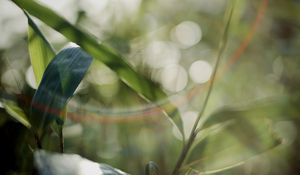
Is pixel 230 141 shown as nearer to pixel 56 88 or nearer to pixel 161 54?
pixel 56 88

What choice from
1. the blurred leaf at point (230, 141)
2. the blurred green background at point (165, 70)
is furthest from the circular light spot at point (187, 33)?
the blurred leaf at point (230, 141)

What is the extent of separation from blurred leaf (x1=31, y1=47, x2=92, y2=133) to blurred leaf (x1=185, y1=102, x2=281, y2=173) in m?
0.15

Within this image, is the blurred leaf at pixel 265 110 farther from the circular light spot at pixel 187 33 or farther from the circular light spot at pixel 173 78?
the circular light spot at pixel 187 33

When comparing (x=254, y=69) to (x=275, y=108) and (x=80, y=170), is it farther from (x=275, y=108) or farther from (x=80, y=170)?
(x=80, y=170)

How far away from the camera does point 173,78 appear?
1383 millimetres

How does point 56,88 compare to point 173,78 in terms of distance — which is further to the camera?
point 173,78

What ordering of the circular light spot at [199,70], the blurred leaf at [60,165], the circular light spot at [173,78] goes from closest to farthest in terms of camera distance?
the blurred leaf at [60,165] → the circular light spot at [173,78] → the circular light spot at [199,70]

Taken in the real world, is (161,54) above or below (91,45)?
below

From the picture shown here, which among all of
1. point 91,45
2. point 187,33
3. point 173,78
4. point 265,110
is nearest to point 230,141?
point 265,110

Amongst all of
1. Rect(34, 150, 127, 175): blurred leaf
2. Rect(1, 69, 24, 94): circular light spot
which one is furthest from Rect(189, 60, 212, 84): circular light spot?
Rect(34, 150, 127, 175): blurred leaf

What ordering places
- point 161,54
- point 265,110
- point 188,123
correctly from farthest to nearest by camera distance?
point 161,54
point 188,123
point 265,110

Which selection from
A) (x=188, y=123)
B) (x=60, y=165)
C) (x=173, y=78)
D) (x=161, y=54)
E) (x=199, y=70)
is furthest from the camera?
(x=199, y=70)

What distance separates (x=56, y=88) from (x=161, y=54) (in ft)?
3.13

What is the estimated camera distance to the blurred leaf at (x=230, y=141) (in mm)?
564
